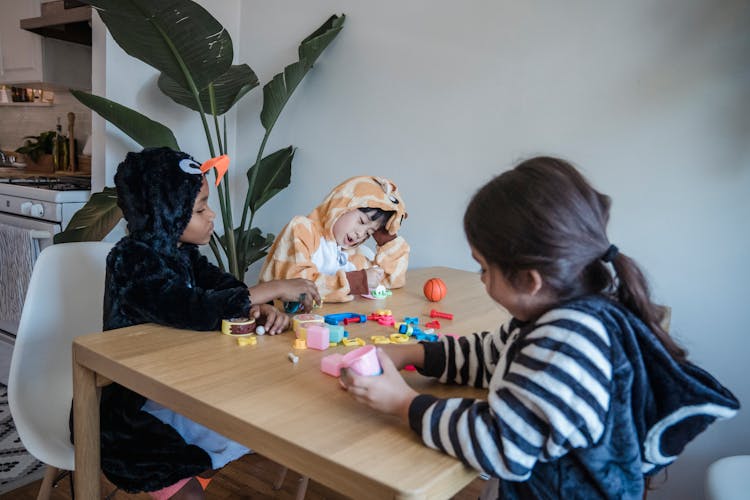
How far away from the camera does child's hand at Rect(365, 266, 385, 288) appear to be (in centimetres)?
168

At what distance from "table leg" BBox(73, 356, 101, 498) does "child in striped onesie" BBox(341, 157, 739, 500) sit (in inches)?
22.4

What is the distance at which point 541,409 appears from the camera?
706mm

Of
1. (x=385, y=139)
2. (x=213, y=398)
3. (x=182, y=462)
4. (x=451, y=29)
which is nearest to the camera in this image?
(x=213, y=398)

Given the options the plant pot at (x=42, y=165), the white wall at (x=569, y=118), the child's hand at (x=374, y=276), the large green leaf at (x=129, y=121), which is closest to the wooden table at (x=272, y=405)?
the child's hand at (x=374, y=276)

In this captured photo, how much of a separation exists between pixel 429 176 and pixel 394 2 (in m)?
0.82

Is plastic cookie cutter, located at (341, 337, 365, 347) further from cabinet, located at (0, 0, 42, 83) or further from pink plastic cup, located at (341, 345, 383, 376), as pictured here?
cabinet, located at (0, 0, 42, 83)

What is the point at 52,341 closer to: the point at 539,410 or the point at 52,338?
the point at 52,338

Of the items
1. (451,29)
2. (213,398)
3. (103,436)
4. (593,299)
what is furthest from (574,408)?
(451,29)

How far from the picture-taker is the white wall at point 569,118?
72.8 inches

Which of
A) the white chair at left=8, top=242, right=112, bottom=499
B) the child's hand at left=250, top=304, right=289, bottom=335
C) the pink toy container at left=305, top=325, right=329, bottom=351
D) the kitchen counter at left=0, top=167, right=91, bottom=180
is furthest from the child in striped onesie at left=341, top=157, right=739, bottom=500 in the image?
the kitchen counter at left=0, top=167, right=91, bottom=180

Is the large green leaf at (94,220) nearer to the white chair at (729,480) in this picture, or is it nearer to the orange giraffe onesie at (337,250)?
the orange giraffe onesie at (337,250)

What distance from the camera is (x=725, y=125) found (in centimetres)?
182

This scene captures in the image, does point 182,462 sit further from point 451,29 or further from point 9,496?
point 451,29

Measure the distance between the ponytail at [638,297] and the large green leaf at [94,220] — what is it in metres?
2.13
